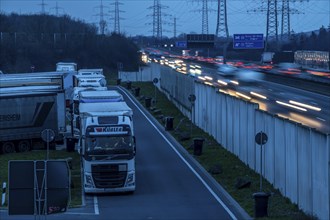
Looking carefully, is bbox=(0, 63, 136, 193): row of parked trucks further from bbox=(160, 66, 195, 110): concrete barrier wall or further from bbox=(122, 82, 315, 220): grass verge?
bbox=(160, 66, 195, 110): concrete barrier wall

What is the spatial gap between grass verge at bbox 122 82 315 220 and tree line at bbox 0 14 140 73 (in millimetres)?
61614

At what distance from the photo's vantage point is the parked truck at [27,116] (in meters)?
35.5

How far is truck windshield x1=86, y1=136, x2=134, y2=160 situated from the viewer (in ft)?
75.9

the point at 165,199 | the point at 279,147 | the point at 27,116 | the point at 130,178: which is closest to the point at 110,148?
the point at 130,178

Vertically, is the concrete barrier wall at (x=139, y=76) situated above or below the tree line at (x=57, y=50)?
below

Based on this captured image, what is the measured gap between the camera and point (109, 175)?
23328 mm

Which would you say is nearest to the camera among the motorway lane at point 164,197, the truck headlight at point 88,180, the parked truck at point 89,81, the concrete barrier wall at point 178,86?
the motorway lane at point 164,197

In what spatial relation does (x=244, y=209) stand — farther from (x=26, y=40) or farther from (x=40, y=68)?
(x=26, y=40)

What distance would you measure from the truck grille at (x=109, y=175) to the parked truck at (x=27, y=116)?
41.7 feet

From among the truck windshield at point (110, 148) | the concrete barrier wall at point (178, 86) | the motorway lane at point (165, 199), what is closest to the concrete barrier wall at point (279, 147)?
the motorway lane at point (165, 199)

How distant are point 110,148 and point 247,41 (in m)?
49.4

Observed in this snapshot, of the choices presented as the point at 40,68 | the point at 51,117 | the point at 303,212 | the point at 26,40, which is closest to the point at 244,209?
the point at 303,212

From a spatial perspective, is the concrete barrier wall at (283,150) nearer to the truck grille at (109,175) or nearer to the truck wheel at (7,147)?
the truck grille at (109,175)

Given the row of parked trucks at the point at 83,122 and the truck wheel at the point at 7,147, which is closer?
the row of parked trucks at the point at 83,122
